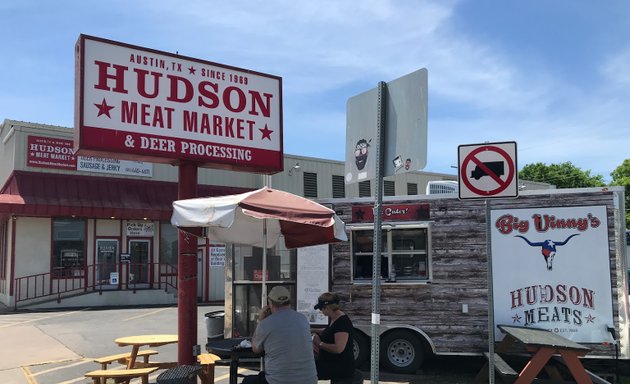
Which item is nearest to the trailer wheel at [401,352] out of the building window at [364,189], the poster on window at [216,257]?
the poster on window at [216,257]

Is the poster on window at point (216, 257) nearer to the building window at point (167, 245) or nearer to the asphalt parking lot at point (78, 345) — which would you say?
the building window at point (167, 245)

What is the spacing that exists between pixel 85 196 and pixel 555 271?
17174 mm

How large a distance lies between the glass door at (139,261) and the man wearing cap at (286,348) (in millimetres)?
18651

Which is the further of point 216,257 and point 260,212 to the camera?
point 216,257

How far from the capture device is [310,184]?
2670 cm

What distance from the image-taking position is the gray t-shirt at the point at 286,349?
4629 mm

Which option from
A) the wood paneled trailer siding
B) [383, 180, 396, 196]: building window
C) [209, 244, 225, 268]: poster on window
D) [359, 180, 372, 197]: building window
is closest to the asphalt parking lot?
the wood paneled trailer siding

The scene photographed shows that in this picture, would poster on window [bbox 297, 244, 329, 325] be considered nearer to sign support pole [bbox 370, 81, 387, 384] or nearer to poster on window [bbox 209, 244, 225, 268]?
sign support pole [bbox 370, 81, 387, 384]

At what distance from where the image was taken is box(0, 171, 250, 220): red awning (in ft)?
63.5

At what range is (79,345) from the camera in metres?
11.8

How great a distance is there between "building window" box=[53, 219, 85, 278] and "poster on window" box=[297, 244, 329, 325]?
14.6 meters

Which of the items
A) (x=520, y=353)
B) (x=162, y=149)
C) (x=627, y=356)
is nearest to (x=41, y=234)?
(x=162, y=149)

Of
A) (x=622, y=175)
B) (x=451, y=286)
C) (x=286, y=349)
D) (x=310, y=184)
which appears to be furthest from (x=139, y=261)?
(x=622, y=175)

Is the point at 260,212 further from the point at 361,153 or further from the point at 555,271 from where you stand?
the point at 555,271
